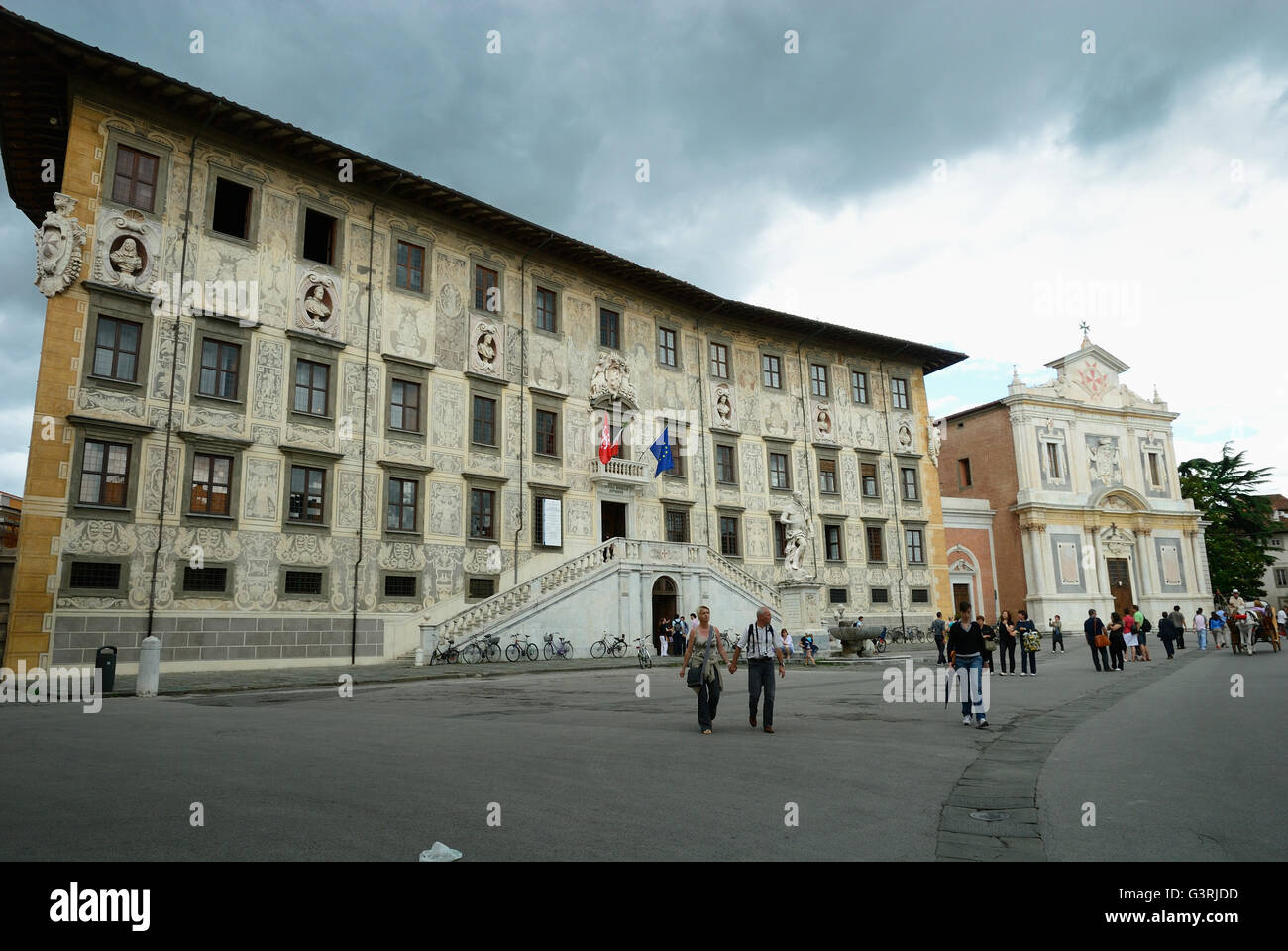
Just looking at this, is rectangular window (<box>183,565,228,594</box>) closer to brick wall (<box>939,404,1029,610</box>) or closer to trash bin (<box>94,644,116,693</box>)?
trash bin (<box>94,644,116,693</box>)

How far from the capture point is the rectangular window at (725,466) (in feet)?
114

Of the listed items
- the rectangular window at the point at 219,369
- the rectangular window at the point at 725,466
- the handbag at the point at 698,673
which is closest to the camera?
the handbag at the point at 698,673

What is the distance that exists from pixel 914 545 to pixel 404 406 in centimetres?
2496

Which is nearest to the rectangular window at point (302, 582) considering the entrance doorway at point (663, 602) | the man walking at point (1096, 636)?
the entrance doorway at point (663, 602)

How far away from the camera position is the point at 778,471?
36.5 m

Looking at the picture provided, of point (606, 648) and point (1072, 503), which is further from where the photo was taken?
point (1072, 503)

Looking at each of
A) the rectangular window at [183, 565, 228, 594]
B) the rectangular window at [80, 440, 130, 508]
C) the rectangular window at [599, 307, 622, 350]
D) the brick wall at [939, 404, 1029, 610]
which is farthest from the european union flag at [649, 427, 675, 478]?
the brick wall at [939, 404, 1029, 610]

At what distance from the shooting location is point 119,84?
21.8m

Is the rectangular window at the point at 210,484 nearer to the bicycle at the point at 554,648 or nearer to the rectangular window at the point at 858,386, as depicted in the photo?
the bicycle at the point at 554,648

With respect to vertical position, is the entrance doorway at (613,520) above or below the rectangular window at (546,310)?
below

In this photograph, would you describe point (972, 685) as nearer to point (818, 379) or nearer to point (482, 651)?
point (482, 651)

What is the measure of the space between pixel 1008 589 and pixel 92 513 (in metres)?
44.8

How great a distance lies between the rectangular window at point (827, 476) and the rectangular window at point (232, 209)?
24.6m

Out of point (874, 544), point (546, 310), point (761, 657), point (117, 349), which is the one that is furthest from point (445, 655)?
point (874, 544)
